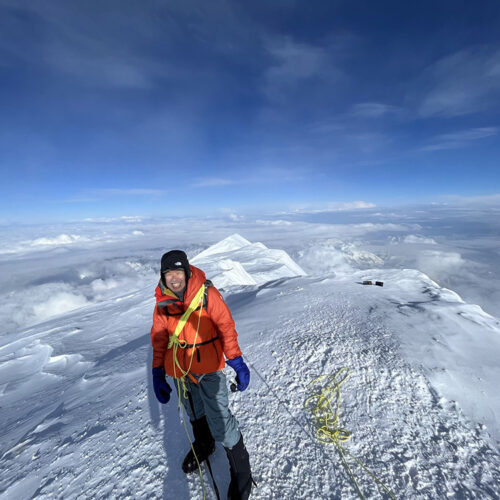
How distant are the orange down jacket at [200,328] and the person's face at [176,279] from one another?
86 millimetres

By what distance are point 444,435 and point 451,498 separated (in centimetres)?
84

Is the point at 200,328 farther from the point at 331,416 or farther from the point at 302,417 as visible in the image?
the point at 331,416

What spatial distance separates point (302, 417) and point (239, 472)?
1377 millimetres

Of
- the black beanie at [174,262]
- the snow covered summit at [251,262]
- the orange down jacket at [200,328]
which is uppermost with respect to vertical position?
the black beanie at [174,262]

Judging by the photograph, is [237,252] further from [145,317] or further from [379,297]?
[379,297]

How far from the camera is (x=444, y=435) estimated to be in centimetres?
327

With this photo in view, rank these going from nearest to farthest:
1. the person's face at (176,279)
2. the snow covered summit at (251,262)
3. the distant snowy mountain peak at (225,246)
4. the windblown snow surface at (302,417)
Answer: the person's face at (176,279) < the windblown snow surface at (302,417) < the snow covered summit at (251,262) < the distant snowy mountain peak at (225,246)

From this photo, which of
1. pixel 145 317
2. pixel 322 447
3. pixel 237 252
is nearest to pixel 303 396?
pixel 322 447

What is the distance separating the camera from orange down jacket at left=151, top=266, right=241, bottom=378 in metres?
2.82

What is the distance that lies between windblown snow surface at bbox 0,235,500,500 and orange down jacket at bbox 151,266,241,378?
1593mm

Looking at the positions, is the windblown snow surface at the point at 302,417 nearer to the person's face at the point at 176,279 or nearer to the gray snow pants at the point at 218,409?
the gray snow pants at the point at 218,409

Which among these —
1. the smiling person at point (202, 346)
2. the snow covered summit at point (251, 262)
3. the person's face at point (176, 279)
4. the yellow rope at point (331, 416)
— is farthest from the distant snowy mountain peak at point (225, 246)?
the person's face at point (176, 279)

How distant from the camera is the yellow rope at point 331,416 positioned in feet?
9.82

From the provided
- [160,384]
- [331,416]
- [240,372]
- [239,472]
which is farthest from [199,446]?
[331,416]
